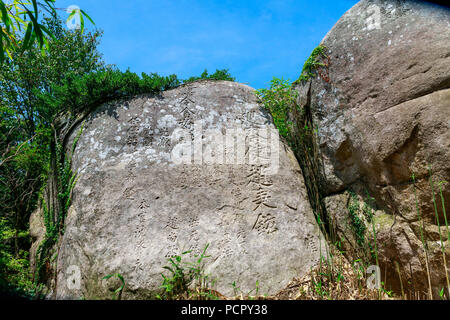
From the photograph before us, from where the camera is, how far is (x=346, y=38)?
167 inches

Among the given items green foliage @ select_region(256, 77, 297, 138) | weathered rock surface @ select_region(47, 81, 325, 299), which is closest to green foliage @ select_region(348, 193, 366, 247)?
weathered rock surface @ select_region(47, 81, 325, 299)

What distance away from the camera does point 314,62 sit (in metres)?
4.51

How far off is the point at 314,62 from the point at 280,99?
2.45 ft

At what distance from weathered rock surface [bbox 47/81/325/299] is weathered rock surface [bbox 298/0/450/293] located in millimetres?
746

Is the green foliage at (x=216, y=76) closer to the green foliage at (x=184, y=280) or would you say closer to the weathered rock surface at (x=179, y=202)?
the weathered rock surface at (x=179, y=202)

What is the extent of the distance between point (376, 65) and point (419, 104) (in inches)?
31.2
